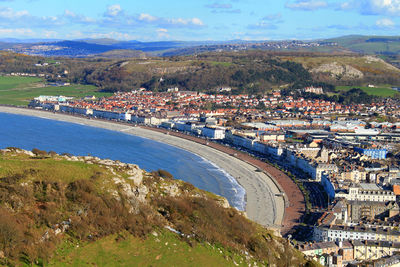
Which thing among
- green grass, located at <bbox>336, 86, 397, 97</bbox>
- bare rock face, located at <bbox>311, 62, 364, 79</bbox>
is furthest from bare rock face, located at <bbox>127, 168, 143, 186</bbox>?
bare rock face, located at <bbox>311, 62, 364, 79</bbox>

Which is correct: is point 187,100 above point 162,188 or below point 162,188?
below

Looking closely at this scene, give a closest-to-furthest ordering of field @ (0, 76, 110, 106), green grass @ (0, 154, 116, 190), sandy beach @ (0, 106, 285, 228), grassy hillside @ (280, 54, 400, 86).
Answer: green grass @ (0, 154, 116, 190), sandy beach @ (0, 106, 285, 228), field @ (0, 76, 110, 106), grassy hillside @ (280, 54, 400, 86)

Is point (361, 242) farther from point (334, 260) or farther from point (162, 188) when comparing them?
point (162, 188)

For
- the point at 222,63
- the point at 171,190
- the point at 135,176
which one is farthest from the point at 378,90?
the point at 135,176

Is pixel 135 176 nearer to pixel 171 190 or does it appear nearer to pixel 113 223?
pixel 171 190

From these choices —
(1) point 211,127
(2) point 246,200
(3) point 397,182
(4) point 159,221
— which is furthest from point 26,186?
(1) point 211,127

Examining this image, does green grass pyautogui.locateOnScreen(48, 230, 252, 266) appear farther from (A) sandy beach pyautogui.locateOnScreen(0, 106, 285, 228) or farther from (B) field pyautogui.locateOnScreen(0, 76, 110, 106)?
(B) field pyautogui.locateOnScreen(0, 76, 110, 106)
